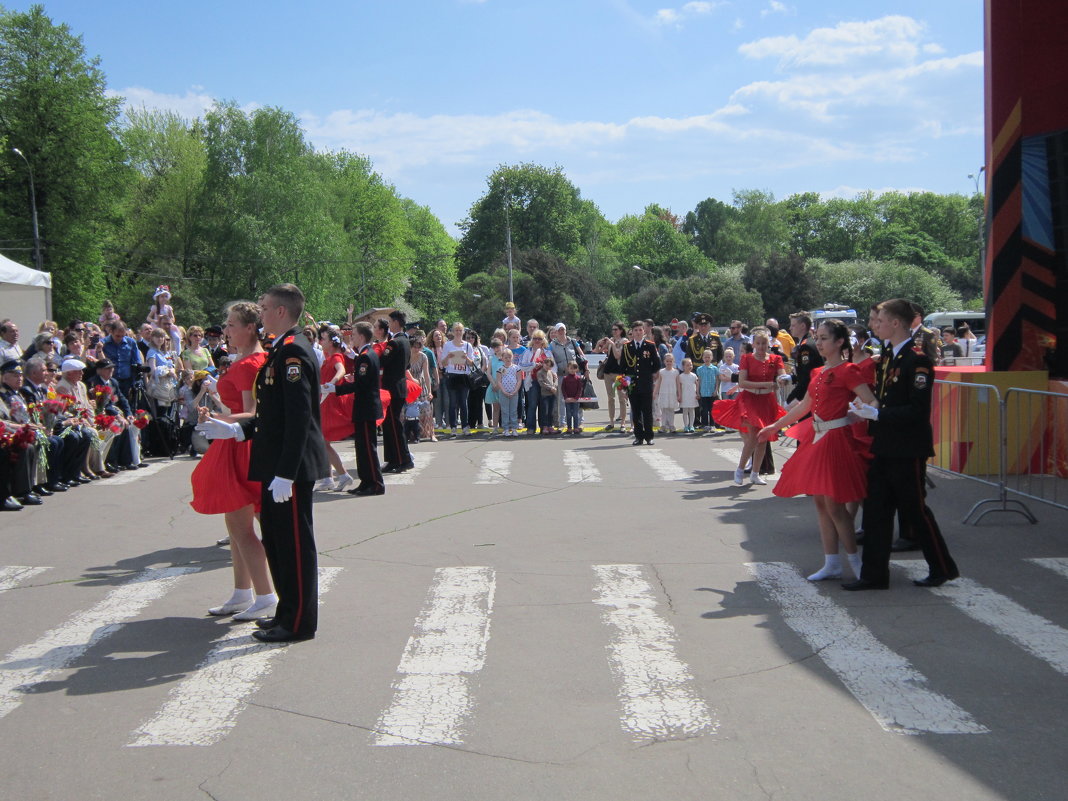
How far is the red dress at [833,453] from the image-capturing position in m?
7.48

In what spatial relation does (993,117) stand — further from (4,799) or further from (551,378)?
(4,799)

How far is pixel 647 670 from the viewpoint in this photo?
18.8 ft

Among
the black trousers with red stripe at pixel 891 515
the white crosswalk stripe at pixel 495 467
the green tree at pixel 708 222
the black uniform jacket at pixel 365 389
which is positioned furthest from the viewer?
the green tree at pixel 708 222

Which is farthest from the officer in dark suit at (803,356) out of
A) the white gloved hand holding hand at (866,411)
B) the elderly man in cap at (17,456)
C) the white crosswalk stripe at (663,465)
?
the elderly man in cap at (17,456)

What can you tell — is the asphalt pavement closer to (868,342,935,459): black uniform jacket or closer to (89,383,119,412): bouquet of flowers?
(868,342,935,459): black uniform jacket

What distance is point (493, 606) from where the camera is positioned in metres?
7.20

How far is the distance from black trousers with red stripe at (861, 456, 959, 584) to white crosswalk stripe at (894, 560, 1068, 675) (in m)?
0.21

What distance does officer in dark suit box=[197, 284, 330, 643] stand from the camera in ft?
20.4

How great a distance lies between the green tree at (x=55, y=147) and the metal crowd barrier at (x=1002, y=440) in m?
46.0

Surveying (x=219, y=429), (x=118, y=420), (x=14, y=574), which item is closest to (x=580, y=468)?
(x=118, y=420)

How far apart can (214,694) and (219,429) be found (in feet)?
5.46

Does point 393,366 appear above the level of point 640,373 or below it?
above

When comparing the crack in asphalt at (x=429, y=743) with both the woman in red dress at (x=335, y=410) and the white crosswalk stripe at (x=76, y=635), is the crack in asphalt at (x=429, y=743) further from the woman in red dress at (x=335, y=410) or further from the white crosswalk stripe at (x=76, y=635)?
the woman in red dress at (x=335, y=410)

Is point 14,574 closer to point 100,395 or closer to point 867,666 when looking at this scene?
point 100,395
